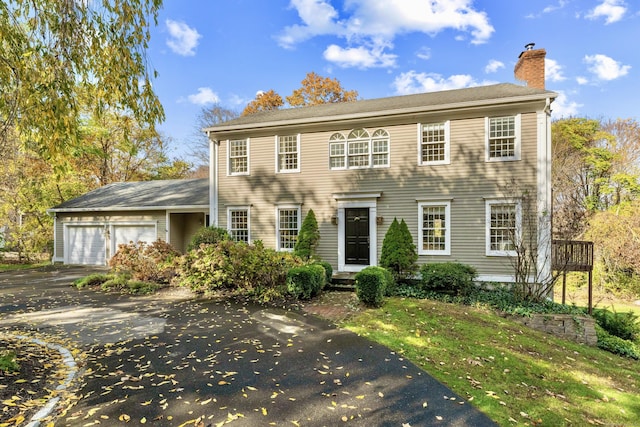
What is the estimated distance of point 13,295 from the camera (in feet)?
31.7

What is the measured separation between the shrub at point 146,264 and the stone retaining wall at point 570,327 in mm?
10848

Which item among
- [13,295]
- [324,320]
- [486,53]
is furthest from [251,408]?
[486,53]

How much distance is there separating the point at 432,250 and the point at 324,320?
18.3 ft

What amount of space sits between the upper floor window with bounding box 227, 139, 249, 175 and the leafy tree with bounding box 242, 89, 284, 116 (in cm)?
1407

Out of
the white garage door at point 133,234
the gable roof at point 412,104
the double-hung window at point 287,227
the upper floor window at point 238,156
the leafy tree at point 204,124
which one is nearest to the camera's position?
the gable roof at point 412,104

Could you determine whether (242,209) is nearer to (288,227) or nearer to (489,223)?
(288,227)

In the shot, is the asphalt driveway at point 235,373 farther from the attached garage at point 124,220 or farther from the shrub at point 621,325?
the shrub at point 621,325

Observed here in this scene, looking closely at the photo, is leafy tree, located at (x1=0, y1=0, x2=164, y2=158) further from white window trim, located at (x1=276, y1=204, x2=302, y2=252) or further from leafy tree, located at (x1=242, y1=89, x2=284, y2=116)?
leafy tree, located at (x1=242, y1=89, x2=284, y2=116)

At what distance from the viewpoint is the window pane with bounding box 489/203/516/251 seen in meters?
10.2

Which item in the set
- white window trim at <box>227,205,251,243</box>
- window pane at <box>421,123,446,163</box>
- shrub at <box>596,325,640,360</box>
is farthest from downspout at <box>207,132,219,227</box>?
shrub at <box>596,325,640,360</box>

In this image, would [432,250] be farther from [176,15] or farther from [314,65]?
[314,65]

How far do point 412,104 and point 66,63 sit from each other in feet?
32.9

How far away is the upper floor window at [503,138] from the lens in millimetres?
10281

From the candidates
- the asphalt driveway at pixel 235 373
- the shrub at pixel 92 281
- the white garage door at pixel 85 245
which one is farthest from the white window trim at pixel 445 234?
the white garage door at pixel 85 245
